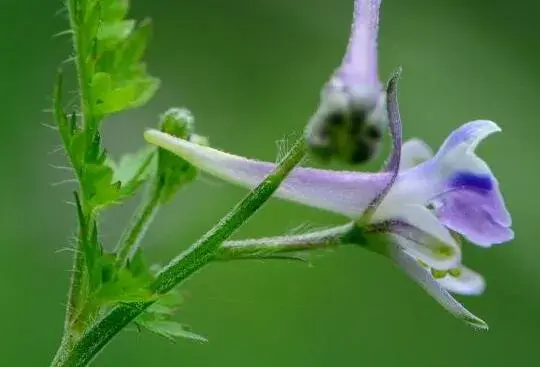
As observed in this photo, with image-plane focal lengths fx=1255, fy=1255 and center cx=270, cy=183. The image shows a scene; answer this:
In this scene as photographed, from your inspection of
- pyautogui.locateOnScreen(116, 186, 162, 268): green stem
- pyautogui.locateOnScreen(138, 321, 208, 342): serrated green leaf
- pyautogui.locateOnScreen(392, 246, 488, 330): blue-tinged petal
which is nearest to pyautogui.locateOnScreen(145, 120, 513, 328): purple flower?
pyautogui.locateOnScreen(392, 246, 488, 330): blue-tinged petal

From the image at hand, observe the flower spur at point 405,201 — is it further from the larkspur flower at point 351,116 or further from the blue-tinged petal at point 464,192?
the larkspur flower at point 351,116

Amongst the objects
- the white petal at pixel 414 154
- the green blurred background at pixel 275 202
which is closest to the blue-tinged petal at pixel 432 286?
the white petal at pixel 414 154

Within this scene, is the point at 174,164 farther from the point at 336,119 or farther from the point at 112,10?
the point at 336,119

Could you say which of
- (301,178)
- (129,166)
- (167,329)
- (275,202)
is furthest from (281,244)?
(275,202)

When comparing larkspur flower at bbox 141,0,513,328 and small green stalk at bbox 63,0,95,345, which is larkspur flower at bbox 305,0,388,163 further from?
small green stalk at bbox 63,0,95,345

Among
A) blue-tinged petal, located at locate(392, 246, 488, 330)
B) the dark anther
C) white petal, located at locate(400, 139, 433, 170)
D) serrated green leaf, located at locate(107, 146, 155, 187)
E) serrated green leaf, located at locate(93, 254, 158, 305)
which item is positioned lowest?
serrated green leaf, located at locate(107, 146, 155, 187)
